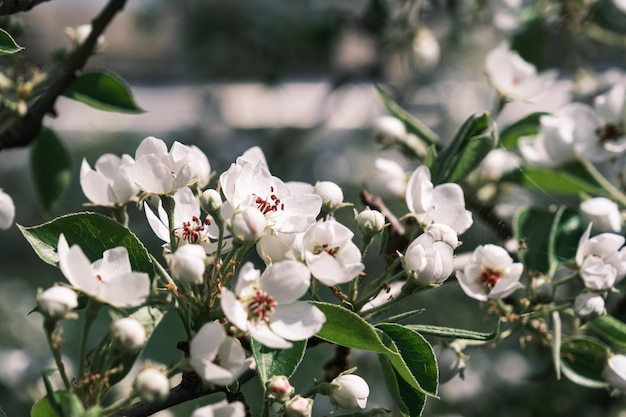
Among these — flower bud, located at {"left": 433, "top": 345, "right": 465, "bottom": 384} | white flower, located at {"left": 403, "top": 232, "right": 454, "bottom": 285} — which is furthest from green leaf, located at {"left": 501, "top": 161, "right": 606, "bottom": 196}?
white flower, located at {"left": 403, "top": 232, "right": 454, "bottom": 285}

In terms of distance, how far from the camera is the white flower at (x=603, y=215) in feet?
3.94

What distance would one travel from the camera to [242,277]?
2.67 feet

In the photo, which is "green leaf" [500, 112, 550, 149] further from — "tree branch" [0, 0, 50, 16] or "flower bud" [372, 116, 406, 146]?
"tree branch" [0, 0, 50, 16]

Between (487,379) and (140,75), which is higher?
(487,379)

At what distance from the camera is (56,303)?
77 centimetres

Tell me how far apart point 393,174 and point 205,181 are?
1.20 feet

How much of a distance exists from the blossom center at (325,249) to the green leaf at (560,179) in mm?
570

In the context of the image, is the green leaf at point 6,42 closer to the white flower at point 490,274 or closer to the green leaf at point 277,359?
the green leaf at point 277,359

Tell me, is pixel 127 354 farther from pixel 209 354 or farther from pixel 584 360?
pixel 584 360

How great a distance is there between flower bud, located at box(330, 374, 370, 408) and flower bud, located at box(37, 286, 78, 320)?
30cm

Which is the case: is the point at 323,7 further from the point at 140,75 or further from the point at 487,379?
the point at 140,75

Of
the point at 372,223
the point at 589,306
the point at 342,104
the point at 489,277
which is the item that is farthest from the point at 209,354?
the point at 342,104

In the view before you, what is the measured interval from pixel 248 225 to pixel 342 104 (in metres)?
3.26

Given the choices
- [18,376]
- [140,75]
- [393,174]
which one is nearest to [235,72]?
[18,376]
